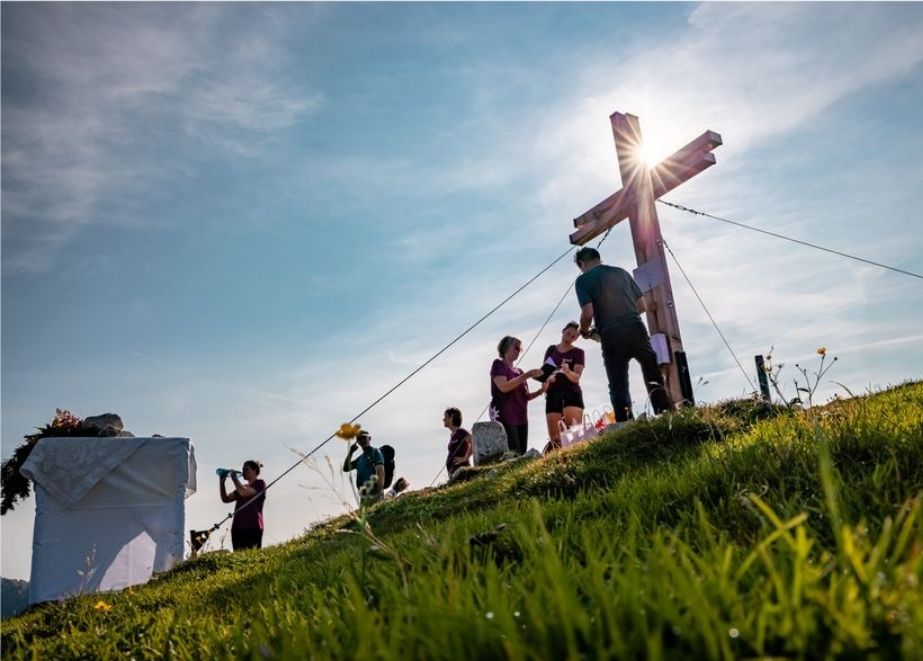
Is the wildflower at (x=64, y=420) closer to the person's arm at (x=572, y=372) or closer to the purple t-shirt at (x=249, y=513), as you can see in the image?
the purple t-shirt at (x=249, y=513)

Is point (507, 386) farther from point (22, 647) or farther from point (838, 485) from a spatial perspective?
point (838, 485)

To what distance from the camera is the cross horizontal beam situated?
8719 millimetres

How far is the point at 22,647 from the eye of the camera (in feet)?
11.0

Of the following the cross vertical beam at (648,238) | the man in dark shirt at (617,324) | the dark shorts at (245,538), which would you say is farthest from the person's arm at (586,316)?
the dark shorts at (245,538)

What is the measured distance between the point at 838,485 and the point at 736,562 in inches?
33.2

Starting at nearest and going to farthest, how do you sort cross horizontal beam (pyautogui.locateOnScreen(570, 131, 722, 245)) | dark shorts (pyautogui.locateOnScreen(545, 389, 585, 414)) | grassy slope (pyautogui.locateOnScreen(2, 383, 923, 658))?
1. grassy slope (pyautogui.locateOnScreen(2, 383, 923, 658))
2. cross horizontal beam (pyautogui.locateOnScreen(570, 131, 722, 245))
3. dark shorts (pyautogui.locateOnScreen(545, 389, 585, 414))

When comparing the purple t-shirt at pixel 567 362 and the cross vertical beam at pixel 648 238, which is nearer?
the cross vertical beam at pixel 648 238

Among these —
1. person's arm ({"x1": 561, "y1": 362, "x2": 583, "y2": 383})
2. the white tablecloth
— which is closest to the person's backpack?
person's arm ({"x1": 561, "y1": 362, "x2": 583, "y2": 383})

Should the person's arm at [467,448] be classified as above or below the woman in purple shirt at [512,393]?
below

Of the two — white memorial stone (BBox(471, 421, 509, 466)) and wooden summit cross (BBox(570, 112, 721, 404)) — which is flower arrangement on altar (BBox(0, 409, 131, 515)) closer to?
white memorial stone (BBox(471, 421, 509, 466))

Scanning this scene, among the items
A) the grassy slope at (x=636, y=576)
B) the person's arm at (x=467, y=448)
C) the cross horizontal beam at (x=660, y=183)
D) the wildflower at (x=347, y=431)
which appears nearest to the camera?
the grassy slope at (x=636, y=576)

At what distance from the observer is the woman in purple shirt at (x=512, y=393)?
31.2ft

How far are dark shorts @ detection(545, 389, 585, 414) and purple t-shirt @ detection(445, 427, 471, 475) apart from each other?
1.84 m

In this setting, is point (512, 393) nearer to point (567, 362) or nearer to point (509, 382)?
point (509, 382)
